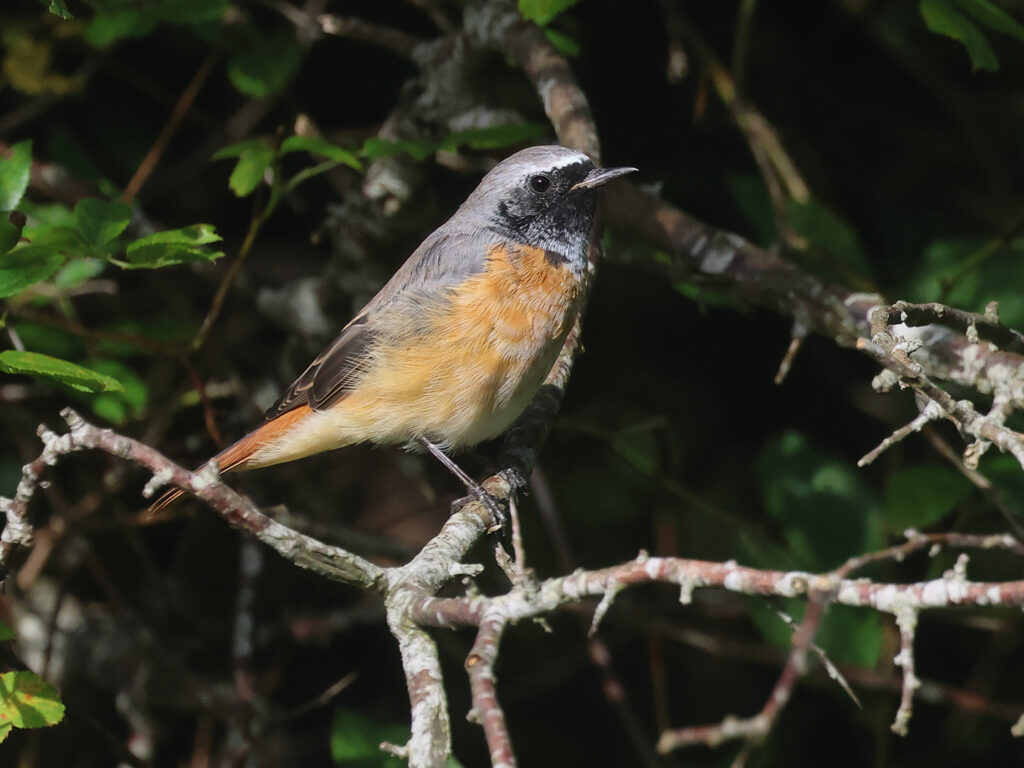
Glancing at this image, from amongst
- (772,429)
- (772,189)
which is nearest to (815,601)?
(772,189)

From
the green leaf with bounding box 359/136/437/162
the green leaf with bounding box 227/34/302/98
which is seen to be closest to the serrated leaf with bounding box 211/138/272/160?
the green leaf with bounding box 359/136/437/162

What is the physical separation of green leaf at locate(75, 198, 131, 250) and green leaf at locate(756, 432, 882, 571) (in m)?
2.68

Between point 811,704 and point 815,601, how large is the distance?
355 centimetres

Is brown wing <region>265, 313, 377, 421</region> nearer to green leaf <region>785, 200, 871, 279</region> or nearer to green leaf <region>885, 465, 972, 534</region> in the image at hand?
green leaf <region>785, 200, 871, 279</region>

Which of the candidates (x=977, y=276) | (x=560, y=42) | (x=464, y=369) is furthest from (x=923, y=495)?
(x=560, y=42)

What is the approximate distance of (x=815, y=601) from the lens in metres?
1.74

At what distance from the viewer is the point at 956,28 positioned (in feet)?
9.84

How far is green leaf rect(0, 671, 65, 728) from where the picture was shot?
2404 millimetres

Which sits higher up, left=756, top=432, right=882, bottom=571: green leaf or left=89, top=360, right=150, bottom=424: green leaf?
left=89, top=360, right=150, bottom=424: green leaf

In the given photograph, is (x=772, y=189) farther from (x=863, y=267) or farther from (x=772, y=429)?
(x=772, y=429)

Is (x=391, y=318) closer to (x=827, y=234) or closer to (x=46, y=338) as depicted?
(x=46, y=338)

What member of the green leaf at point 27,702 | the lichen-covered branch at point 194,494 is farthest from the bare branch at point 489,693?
the green leaf at point 27,702

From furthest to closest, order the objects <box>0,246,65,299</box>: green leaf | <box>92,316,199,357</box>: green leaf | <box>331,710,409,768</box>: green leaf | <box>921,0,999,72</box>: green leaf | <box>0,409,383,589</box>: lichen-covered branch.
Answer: <box>92,316,199,357</box>: green leaf < <box>331,710,409,768</box>: green leaf < <box>921,0,999,72</box>: green leaf < <box>0,246,65,299</box>: green leaf < <box>0,409,383,589</box>: lichen-covered branch

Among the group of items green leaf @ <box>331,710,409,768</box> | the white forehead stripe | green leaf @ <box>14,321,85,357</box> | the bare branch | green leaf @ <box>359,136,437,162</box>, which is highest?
green leaf @ <box>359,136,437,162</box>
